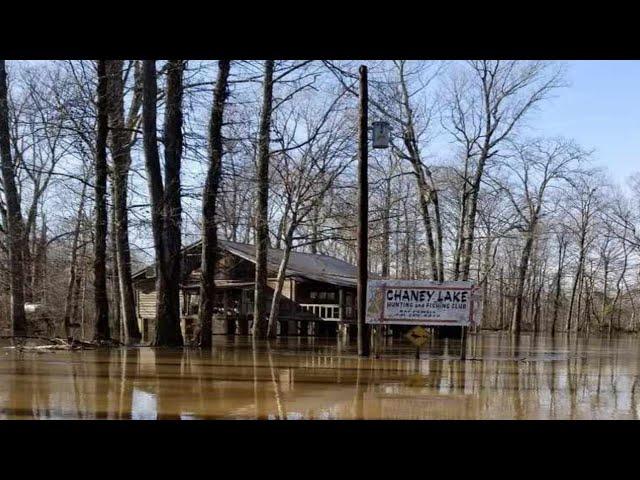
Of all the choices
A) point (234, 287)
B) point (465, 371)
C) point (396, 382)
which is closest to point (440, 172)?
point (234, 287)

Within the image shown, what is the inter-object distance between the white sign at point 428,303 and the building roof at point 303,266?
48.9 feet

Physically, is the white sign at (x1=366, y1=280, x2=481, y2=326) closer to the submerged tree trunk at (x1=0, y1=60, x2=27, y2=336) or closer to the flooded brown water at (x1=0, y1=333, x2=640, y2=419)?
the flooded brown water at (x1=0, y1=333, x2=640, y2=419)

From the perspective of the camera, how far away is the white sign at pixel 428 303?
15.6 meters

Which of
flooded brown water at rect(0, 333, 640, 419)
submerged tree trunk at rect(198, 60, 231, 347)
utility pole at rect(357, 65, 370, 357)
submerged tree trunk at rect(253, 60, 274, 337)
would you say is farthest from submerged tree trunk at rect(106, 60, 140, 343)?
utility pole at rect(357, 65, 370, 357)

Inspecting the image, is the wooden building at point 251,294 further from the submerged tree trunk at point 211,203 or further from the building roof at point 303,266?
the submerged tree trunk at point 211,203

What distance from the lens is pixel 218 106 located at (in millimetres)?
18750

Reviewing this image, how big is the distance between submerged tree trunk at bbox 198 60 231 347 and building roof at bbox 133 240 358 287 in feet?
34.0

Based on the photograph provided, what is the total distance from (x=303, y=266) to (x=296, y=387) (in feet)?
75.6

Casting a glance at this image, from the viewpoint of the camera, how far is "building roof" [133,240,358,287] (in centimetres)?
3177

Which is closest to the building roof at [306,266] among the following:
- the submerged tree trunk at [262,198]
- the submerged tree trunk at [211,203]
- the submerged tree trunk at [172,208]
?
the submerged tree trunk at [262,198]

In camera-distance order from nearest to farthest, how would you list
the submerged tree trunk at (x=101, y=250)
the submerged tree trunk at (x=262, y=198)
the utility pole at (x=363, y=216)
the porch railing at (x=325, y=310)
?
the utility pole at (x=363, y=216)
the submerged tree trunk at (x=101, y=250)
the submerged tree trunk at (x=262, y=198)
the porch railing at (x=325, y=310)

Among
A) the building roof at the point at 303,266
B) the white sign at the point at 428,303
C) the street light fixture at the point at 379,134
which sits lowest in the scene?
the white sign at the point at 428,303
